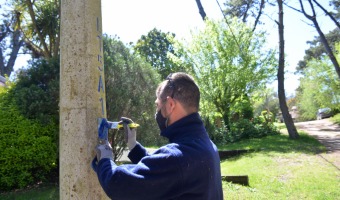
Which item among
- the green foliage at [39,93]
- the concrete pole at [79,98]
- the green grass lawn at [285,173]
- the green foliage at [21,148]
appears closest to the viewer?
the concrete pole at [79,98]

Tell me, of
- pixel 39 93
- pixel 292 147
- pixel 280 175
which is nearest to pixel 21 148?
pixel 39 93

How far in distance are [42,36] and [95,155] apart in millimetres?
9521

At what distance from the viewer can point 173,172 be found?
1793 mm

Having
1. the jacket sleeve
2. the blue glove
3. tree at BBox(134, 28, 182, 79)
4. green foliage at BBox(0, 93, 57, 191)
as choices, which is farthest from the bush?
tree at BBox(134, 28, 182, 79)

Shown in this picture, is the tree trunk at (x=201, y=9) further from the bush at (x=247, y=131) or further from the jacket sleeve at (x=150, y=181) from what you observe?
the jacket sleeve at (x=150, y=181)

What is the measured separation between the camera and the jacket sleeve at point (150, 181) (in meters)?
1.79

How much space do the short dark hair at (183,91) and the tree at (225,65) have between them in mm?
18041

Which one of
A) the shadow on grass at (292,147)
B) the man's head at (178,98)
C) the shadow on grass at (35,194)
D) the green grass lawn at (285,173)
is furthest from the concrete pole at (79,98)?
the shadow on grass at (292,147)

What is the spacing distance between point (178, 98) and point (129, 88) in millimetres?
6044

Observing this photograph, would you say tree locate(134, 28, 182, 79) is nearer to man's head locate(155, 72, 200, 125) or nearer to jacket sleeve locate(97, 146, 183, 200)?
man's head locate(155, 72, 200, 125)

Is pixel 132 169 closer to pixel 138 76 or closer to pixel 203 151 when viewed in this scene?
pixel 203 151

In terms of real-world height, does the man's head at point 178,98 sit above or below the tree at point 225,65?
below

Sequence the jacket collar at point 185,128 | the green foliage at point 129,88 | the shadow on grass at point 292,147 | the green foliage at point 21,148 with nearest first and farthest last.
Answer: the jacket collar at point 185,128, the green foliage at point 21,148, the green foliage at point 129,88, the shadow on grass at point 292,147

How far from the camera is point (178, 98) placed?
2.13 m
